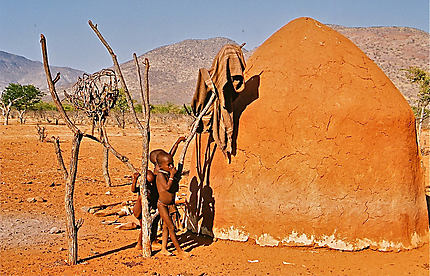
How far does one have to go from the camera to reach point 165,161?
500cm

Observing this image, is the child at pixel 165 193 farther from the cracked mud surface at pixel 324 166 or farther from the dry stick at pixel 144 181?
the cracked mud surface at pixel 324 166

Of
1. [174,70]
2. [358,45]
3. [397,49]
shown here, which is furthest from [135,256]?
[174,70]

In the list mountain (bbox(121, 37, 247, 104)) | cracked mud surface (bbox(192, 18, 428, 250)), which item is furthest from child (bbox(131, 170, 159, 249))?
mountain (bbox(121, 37, 247, 104))

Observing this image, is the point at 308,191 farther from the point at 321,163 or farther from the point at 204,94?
the point at 204,94

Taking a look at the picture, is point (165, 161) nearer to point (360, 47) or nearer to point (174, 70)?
point (360, 47)

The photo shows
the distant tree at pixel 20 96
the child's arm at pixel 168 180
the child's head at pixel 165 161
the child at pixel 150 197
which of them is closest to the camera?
the child's arm at pixel 168 180

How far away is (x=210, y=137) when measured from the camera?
19.9 ft

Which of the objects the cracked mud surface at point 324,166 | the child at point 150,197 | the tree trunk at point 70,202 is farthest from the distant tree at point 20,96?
the cracked mud surface at point 324,166

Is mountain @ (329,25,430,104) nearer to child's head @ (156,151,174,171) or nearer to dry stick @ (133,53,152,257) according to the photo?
child's head @ (156,151,174,171)

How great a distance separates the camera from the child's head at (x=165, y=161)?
5008 millimetres

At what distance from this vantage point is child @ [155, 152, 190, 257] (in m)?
5.01

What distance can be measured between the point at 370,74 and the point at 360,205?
1970mm

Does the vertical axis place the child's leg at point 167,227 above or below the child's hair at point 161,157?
below

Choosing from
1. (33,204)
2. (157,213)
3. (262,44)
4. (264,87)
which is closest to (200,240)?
(157,213)
